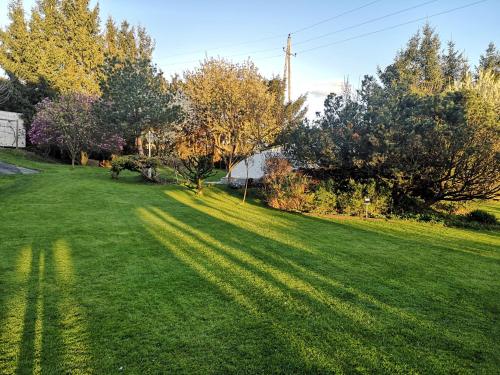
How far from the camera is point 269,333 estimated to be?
11.9 feet

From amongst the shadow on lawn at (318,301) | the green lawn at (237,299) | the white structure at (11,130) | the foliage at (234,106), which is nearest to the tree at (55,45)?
the white structure at (11,130)

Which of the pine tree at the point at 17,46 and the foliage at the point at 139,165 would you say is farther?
the pine tree at the point at 17,46

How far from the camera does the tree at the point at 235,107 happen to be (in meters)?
19.7

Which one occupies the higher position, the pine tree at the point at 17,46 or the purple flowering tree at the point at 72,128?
the pine tree at the point at 17,46

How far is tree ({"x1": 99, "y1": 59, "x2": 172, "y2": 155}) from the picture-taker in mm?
24359

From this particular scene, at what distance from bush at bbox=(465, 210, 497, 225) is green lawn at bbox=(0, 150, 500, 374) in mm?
3375

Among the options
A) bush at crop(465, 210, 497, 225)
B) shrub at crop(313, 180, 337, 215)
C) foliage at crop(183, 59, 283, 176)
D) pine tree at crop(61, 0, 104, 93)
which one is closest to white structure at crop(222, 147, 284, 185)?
foliage at crop(183, 59, 283, 176)

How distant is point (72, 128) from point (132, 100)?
4.89 meters

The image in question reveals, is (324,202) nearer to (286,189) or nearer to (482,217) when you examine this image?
(286,189)

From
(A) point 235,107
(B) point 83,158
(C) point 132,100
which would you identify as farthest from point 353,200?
(B) point 83,158

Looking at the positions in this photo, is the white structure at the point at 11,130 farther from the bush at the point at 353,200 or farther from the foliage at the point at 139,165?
the bush at the point at 353,200

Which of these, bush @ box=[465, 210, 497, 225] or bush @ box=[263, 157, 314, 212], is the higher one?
bush @ box=[263, 157, 314, 212]

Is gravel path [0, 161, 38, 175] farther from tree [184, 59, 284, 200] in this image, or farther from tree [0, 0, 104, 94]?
tree [0, 0, 104, 94]

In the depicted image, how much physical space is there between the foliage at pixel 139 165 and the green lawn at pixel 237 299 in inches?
397
